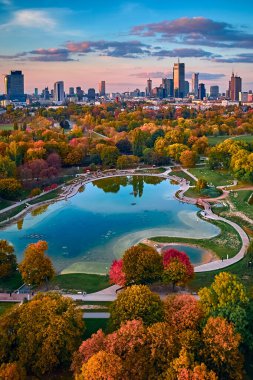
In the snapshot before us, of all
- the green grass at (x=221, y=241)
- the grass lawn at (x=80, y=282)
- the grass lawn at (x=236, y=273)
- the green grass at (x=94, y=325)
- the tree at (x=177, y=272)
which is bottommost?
the grass lawn at (x=80, y=282)

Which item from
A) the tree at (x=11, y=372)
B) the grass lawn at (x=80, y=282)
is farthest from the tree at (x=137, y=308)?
the grass lawn at (x=80, y=282)

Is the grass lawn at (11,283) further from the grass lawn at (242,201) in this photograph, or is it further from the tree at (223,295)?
the grass lawn at (242,201)

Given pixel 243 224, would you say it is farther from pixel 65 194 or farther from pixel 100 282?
pixel 65 194

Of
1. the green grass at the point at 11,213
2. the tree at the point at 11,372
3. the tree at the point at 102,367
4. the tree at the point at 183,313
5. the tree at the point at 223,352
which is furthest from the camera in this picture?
the green grass at the point at 11,213

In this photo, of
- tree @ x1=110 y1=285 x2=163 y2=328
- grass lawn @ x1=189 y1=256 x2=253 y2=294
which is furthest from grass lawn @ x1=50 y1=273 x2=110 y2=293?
tree @ x1=110 y1=285 x2=163 y2=328

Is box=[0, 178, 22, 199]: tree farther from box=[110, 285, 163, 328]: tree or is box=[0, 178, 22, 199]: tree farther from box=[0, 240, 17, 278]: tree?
box=[110, 285, 163, 328]: tree
